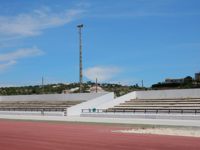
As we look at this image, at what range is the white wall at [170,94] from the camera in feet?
163

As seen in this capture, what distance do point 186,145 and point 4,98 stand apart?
59.0m

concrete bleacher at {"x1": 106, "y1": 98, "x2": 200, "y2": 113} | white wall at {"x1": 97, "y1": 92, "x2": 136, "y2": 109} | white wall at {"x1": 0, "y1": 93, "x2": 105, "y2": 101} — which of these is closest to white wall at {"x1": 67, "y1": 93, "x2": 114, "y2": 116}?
white wall at {"x1": 97, "y1": 92, "x2": 136, "y2": 109}

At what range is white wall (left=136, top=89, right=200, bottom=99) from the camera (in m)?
49.7

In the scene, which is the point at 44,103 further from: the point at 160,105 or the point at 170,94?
the point at 160,105

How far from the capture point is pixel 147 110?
4369 centimetres

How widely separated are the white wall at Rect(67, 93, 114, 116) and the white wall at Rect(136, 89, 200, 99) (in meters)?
3.68

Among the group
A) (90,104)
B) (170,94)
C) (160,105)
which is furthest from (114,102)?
(160,105)

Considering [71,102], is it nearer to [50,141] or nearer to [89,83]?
[50,141]

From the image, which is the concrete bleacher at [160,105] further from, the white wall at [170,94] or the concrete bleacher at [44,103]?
the concrete bleacher at [44,103]

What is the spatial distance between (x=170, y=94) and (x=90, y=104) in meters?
8.78

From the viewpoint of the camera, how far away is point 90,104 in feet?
170

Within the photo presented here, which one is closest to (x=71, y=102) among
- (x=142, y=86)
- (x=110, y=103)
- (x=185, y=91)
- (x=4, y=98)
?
(x=110, y=103)

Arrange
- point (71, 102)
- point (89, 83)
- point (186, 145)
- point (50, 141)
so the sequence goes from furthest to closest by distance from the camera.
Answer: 1. point (89, 83)
2. point (71, 102)
3. point (50, 141)
4. point (186, 145)

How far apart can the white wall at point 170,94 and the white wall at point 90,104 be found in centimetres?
368
